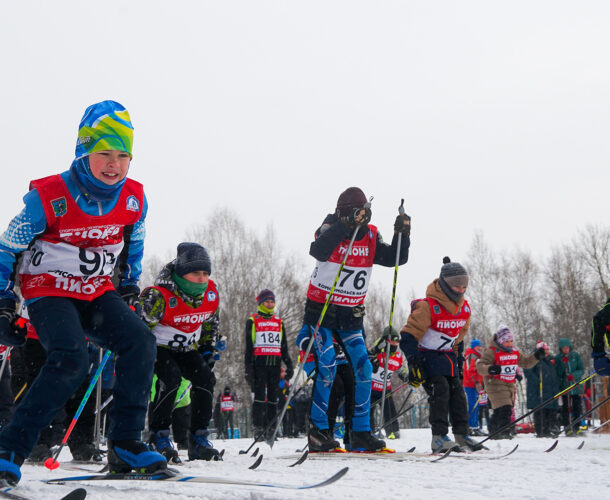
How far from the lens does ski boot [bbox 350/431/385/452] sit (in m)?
5.96

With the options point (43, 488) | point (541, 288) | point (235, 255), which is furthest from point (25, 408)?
point (541, 288)

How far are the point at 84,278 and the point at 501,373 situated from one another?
9099mm

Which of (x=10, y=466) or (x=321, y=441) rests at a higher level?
(x=10, y=466)

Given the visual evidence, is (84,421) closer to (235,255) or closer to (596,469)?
(596,469)

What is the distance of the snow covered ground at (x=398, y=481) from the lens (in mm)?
2770

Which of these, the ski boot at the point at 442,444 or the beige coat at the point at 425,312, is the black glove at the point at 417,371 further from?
A: the ski boot at the point at 442,444

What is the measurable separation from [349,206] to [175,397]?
224 cm

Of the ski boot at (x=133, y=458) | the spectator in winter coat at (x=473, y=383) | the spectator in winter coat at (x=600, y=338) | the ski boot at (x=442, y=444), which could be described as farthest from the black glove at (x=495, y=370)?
the ski boot at (x=133, y=458)

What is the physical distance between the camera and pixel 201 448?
559 cm

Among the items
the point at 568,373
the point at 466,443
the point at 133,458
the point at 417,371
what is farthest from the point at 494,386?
the point at 133,458

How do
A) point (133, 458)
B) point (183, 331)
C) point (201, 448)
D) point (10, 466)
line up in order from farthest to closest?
point (183, 331) → point (201, 448) → point (133, 458) → point (10, 466)

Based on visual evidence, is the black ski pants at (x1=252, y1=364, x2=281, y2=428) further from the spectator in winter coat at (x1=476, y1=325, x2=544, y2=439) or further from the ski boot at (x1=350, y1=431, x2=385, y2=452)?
the ski boot at (x1=350, y1=431, x2=385, y2=452)

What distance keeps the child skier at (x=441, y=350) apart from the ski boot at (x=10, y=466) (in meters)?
4.02

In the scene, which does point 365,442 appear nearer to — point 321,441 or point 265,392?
point 321,441
